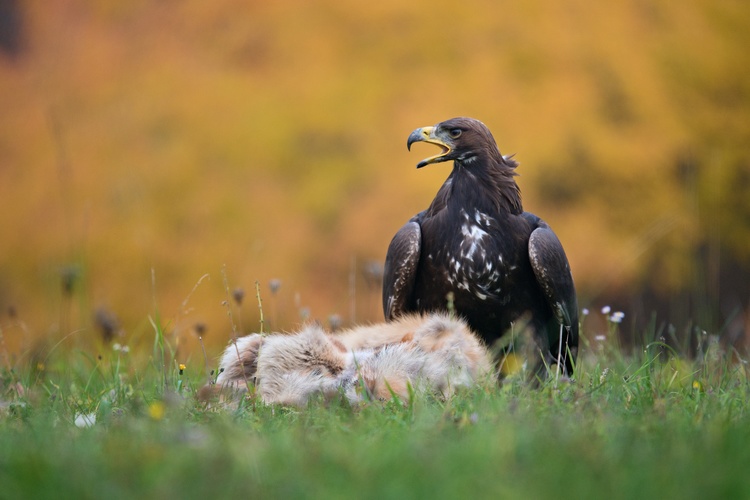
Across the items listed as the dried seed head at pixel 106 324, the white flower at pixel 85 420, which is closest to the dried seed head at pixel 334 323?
the dried seed head at pixel 106 324

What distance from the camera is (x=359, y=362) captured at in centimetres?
366

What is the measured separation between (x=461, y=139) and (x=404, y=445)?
2.46 metres

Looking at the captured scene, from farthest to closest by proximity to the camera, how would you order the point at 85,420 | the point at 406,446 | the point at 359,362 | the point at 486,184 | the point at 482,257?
the point at 486,184 → the point at 482,257 → the point at 359,362 → the point at 85,420 → the point at 406,446

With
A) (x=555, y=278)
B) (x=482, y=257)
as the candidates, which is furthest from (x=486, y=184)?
(x=555, y=278)

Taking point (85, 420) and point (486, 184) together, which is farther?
point (486, 184)

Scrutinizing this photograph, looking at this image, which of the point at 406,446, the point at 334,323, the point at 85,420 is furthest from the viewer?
the point at 334,323

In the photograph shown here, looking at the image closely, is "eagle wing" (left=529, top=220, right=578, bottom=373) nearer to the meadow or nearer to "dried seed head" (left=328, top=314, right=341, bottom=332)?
the meadow

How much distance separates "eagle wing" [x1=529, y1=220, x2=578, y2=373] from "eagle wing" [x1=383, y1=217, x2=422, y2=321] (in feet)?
1.88

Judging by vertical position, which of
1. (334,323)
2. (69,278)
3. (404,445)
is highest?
(69,278)


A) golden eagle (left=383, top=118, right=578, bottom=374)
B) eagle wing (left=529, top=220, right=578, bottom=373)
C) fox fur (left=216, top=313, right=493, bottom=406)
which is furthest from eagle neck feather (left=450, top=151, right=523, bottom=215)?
fox fur (left=216, top=313, right=493, bottom=406)

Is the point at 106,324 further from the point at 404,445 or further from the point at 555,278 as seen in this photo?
the point at 404,445

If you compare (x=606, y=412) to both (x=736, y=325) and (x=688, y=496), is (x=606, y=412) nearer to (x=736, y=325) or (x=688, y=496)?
(x=688, y=496)

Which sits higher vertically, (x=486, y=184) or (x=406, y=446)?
(x=486, y=184)

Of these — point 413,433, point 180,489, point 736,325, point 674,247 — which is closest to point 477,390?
point 413,433
